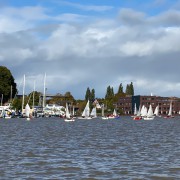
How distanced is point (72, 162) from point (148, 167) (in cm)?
563

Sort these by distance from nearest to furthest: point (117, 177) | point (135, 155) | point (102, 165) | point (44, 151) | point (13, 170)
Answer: point (117, 177) < point (13, 170) < point (102, 165) < point (135, 155) < point (44, 151)

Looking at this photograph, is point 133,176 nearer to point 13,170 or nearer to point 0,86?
point 13,170

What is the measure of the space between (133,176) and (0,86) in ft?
559

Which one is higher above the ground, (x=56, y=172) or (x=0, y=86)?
(x=0, y=86)

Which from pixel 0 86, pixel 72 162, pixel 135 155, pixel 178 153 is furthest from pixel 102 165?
pixel 0 86

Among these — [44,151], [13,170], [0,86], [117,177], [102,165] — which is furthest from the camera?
[0,86]

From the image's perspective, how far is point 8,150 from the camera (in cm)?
4972

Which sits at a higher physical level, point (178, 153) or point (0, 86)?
point (0, 86)

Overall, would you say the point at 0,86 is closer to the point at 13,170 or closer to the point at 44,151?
the point at 44,151

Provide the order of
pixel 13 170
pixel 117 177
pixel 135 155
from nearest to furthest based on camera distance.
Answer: pixel 117 177, pixel 13 170, pixel 135 155

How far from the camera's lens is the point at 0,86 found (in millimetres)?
199750

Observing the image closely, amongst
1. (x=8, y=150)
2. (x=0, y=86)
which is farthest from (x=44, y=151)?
(x=0, y=86)

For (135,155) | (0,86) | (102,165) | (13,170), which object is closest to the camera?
(13,170)

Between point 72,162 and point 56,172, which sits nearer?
point 56,172
